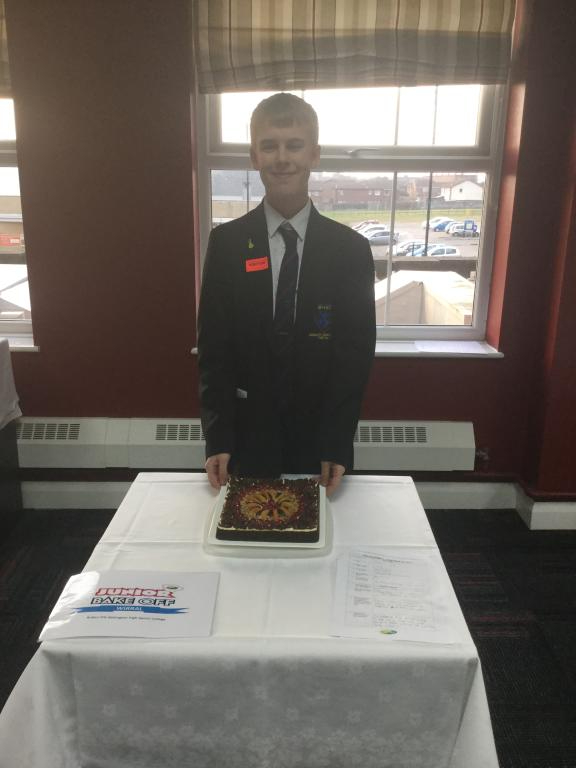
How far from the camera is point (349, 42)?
2.42 meters

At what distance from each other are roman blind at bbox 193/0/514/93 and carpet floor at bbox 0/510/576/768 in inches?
74.9

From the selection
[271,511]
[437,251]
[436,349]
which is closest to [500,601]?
[436,349]

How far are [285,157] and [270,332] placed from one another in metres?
0.41

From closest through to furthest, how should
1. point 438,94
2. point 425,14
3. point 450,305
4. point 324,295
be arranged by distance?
1. point 324,295
2. point 425,14
3. point 438,94
4. point 450,305

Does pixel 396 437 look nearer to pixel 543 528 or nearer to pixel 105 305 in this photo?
pixel 543 528

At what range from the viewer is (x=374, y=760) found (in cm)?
91

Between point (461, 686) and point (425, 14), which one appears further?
point (425, 14)

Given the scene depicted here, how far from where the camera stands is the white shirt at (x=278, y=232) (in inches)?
59.7

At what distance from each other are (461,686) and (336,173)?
231 cm

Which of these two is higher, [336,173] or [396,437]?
[336,173]

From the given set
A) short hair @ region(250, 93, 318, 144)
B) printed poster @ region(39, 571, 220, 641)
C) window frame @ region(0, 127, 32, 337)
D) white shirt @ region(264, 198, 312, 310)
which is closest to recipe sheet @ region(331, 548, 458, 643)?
printed poster @ region(39, 571, 220, 641)

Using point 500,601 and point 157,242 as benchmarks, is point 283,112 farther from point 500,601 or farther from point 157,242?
point 500,601

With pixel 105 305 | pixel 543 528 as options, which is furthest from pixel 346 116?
pixel 543 528

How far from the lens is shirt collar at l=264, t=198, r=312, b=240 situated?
1.51m
